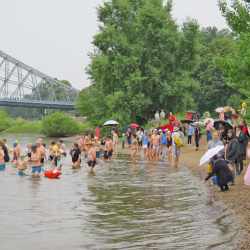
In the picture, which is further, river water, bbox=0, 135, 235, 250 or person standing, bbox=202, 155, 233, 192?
person standing, bbox=202, 155, 233, 192

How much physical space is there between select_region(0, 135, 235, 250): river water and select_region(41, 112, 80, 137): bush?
167ft

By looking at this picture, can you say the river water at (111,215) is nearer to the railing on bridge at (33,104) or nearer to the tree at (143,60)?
the tree at (143,60)

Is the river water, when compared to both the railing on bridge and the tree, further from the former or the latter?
the railing on bridge

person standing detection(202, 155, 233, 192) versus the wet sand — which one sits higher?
person standing detection(202, 155, 233, 192)

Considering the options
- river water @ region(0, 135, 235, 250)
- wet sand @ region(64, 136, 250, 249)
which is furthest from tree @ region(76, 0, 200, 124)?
river water @ region(0, 135, 235, 250)

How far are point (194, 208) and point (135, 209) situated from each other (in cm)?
146

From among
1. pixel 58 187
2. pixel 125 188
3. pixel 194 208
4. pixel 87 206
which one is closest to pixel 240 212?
pixel 194 208

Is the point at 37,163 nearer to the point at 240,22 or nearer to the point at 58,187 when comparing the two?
the point at 58,187

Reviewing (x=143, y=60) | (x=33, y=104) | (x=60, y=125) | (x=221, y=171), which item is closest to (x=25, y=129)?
(x=33, y=104)

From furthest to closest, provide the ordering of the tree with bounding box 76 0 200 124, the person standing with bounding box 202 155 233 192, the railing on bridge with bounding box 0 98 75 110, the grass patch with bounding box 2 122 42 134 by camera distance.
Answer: the railing on bridge with bounding box 0 98 75 110 → the grass patch with bounding box 2 122 42 134 → the tree with bounding box 76 0 200 124 → the person standing with bounding box 202 155 233 192

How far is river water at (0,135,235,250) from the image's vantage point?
657cm

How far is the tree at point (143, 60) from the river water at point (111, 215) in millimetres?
24258

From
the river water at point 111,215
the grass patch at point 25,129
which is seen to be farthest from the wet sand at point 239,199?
the grass patch at point 25,129

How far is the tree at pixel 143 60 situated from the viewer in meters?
37.8
